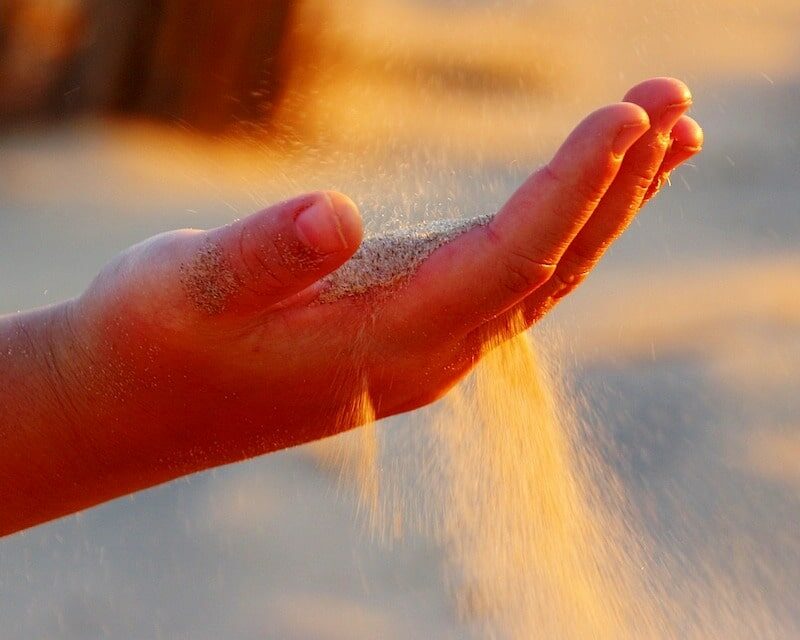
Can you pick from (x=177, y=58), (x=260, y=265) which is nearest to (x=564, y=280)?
(x=260, y=265)

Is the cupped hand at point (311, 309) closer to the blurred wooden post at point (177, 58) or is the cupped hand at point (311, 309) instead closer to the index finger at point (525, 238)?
the index finger at point (525, 238)

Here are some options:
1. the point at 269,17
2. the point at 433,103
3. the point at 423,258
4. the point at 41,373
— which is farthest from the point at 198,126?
the point at 423,258

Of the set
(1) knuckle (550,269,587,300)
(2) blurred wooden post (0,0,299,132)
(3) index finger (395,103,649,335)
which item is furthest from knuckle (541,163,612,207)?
(2) blurred wooden post (0,0,299,132)

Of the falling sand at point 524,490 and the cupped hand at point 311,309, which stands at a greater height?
the cupped hand at point 311,309

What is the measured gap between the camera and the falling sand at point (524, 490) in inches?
26.8

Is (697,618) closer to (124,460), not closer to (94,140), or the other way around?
(124,460)

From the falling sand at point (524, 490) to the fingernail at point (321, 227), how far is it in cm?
13

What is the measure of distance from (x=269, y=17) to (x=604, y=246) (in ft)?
2.37

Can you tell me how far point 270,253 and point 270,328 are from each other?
11 cm

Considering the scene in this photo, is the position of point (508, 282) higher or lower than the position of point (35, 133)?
higher

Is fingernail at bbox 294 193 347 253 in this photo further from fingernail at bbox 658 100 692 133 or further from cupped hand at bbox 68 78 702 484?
fingernail at bbox 658 100 692 133

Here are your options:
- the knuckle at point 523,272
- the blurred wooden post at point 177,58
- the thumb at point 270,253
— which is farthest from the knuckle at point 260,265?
the blurred wooden post at point 177,58

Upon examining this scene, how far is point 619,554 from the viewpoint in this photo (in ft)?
2.56

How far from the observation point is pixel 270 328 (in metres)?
0.58
